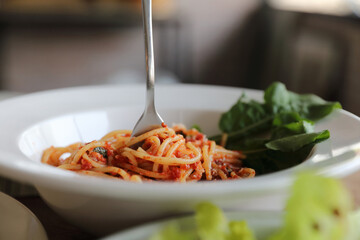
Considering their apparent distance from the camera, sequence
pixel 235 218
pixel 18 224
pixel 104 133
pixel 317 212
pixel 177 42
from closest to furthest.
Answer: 1. pixel 317 212
2. pixel 235 218
3. pixel 18 224
4. pixel 104 133
5. pixel 177 42

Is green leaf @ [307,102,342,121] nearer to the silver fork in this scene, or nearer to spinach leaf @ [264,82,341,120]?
spinach leaf @ [264,82,341,120]

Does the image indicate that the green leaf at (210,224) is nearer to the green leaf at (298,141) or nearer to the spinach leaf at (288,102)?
the green leaf at (298,141)

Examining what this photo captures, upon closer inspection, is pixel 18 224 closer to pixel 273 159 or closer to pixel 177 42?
pixel 273 159

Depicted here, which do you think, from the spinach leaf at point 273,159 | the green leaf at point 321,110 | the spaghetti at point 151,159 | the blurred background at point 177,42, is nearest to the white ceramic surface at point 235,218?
the spaghetti at point 151,159

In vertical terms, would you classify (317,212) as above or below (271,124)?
above

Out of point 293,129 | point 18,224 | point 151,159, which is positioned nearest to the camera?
point 18,224

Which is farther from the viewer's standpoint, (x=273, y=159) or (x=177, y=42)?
(x=177, y=42)

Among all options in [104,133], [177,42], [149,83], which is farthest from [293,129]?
[177,42]

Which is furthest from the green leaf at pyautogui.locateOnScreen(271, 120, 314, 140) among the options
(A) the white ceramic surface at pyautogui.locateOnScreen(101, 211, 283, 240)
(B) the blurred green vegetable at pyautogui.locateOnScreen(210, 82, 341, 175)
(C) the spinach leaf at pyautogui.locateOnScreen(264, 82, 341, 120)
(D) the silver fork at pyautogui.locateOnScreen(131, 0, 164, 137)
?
(A) the white ceramic surface at pyautogui.locateOnScreen(101, 211, 283, 240)
